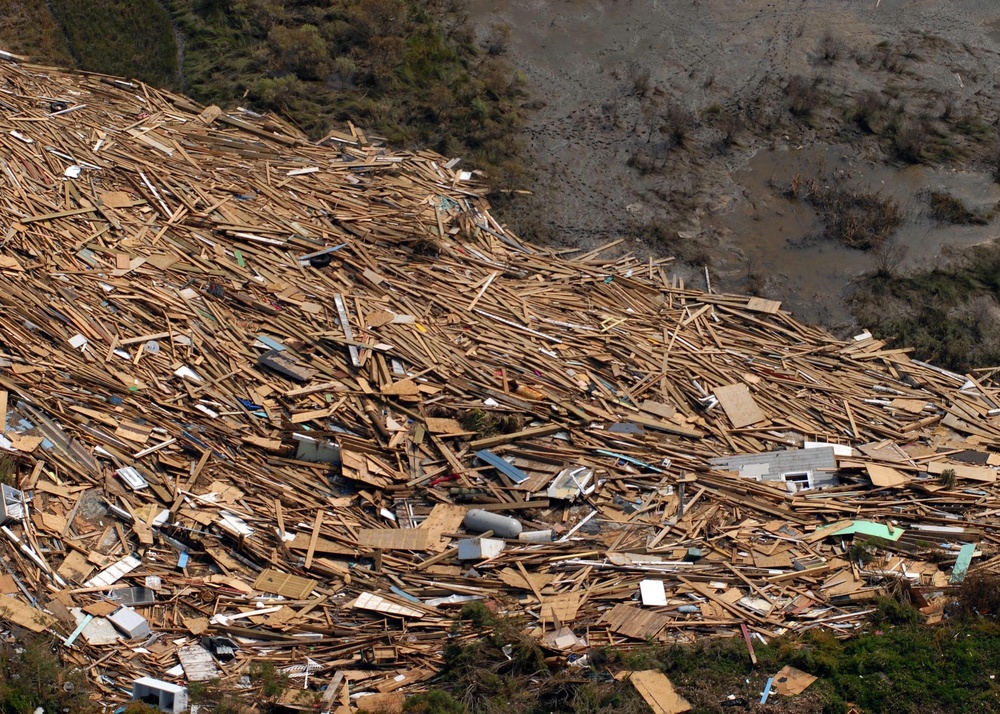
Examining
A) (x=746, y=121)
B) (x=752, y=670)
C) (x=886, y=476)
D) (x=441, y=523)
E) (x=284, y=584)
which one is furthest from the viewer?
(x=746, y=121)

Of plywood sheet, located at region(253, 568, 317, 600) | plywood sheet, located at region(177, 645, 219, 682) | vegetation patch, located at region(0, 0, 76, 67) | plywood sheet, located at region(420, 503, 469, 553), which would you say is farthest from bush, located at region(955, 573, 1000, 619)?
vegetation patch, located at region(0, 0, 76, 67)

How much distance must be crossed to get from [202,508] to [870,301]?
9.94 m

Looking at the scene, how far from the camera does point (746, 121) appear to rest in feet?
54.6

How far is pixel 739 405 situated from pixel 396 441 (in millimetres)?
4396

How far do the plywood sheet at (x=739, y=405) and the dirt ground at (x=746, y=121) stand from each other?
103 inches

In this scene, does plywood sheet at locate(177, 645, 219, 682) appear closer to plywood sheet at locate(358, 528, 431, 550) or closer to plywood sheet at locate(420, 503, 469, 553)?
plywood sheet at locate(358, 528, 431, 550)

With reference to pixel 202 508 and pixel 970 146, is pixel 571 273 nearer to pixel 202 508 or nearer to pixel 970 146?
pixel 202 508

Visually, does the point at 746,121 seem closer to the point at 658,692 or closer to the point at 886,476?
the point at 886,476

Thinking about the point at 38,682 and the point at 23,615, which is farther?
the point at 23,615

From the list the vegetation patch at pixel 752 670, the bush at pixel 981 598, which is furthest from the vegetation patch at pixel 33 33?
the bush at pixel 981 598

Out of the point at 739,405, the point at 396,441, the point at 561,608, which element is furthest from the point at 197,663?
the point at 739,405

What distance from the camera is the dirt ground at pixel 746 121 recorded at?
48.2 feet

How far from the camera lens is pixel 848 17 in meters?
18.9

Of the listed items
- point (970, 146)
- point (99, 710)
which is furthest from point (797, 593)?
point (970, 146)
